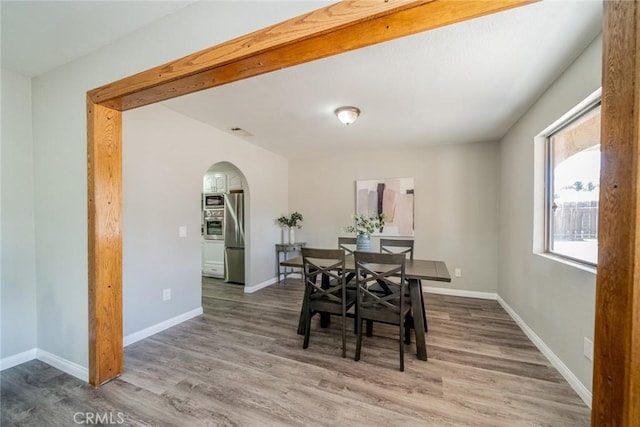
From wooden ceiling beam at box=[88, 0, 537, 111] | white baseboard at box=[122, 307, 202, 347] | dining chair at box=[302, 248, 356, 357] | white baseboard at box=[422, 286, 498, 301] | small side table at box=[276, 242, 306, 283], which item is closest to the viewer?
wooden ceiling beam at box=[88, 0, 537, 111]

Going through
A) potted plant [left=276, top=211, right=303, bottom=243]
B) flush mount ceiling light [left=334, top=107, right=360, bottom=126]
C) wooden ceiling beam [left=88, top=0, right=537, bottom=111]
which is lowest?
potted plant [left=276, top=211, right=303, bottom=243]

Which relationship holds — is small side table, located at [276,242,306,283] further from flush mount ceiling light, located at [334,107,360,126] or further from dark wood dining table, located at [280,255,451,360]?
flush mount ceiling light, located at [334,107,360,126]

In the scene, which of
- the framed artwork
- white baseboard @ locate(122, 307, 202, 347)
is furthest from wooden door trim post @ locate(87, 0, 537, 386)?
the framed artwork

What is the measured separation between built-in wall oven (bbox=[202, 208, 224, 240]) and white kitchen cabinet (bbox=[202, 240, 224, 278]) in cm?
12

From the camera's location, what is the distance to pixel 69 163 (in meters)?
1.96

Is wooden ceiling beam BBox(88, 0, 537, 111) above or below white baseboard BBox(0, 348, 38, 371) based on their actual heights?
above

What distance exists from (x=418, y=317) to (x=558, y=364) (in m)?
1.11

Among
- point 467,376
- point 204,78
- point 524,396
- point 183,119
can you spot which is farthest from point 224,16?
point 524,396

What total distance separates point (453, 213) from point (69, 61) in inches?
187

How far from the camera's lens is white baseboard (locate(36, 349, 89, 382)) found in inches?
76.4

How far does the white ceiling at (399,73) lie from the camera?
152 centimetres

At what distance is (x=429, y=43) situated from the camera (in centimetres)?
168

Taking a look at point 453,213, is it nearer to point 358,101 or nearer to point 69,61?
point 358,101

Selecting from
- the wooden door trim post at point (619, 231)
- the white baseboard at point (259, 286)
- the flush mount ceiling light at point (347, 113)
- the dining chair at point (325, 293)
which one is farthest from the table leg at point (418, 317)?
the white baseboard at point (259, 286)
